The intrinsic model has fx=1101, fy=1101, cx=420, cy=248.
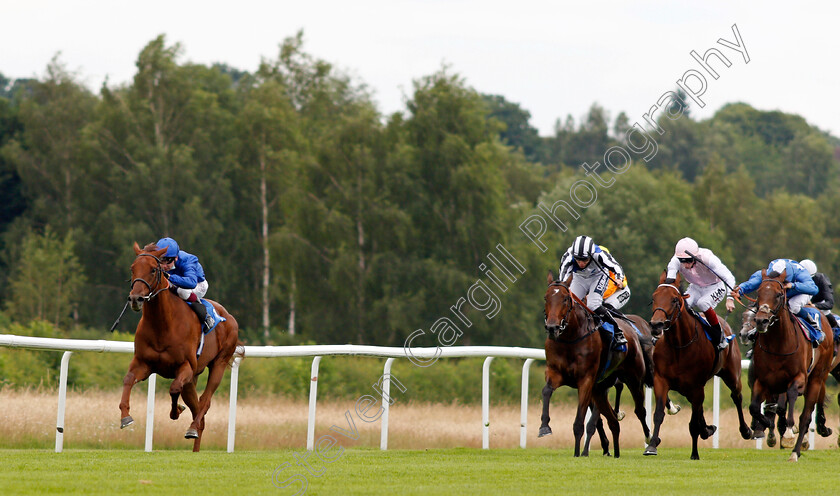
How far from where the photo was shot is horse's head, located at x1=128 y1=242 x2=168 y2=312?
8398 mm

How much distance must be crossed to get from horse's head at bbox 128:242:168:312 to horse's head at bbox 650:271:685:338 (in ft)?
13.8

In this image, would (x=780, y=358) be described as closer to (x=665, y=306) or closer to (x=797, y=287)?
(x=797, y=287)

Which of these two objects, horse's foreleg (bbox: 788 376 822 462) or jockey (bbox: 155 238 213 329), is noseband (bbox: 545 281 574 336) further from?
jockey (bbox: 155 238 213 329)

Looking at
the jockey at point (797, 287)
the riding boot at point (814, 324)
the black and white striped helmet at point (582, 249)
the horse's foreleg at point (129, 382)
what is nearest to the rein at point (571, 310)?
the black and white striped helmet at point (582, 249)

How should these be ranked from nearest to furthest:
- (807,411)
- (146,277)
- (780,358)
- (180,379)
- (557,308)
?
(146,277), (180,379), (557,308), (807,411), (780,358)

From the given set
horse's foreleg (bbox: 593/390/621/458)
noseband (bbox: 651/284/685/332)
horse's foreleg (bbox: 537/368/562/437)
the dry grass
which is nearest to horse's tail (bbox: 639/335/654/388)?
noseband (bbox: 651/284/685/332)

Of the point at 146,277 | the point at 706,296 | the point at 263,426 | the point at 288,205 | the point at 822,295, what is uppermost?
the point at 288,205

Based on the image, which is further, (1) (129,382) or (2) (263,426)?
(2) (263,426)

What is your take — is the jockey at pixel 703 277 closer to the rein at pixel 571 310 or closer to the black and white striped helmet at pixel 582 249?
the black and white striped helmet at pixel 582 249

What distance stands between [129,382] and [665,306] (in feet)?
15.3

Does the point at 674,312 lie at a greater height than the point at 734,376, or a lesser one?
greater

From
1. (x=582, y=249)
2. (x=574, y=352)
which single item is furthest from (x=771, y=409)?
(x=582, y=249)

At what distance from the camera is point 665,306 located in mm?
9844

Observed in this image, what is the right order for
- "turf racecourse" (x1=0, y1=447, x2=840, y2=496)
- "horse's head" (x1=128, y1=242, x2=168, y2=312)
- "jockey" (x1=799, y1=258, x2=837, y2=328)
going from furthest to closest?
1. "jockey" (x1=799, y1=258, x2=837, y2=328)
2. "horse's head" (x1=128, y1=242, x2=168, y2=312)
3. "turf racecourse" (x1=0, y1=447, x2=840, y2=496)
